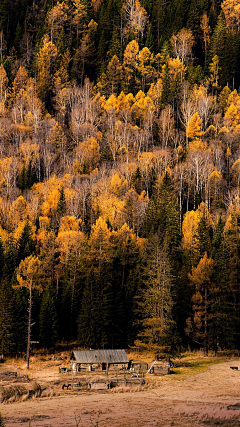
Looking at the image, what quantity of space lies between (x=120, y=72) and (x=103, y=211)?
2676 inches

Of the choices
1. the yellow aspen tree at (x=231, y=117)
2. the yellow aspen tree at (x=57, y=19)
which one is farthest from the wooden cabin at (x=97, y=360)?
the yellow aspen tree at (x=57, y=19)

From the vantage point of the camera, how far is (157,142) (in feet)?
365

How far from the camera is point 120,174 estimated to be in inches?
3743

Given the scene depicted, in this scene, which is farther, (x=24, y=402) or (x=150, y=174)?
(x=150, y=174)

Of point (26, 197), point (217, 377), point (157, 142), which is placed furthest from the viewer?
point (157, 142)

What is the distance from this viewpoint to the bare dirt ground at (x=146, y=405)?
2567cm

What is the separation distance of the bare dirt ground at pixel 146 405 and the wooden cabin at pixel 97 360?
2454 millimetres

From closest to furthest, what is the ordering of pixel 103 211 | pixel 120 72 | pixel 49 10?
1. pixel 103 211
2. pixel 120 72
3. pixel 49 10

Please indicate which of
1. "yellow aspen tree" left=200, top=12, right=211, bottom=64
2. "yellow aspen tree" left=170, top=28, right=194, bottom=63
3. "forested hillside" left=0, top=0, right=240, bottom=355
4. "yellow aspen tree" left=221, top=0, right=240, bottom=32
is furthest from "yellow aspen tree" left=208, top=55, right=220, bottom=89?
"yellow aspen tree" left=221, top=0, right=240, bottom=32

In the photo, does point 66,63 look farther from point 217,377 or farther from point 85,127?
point 217,377

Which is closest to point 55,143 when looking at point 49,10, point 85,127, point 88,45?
point 85,127

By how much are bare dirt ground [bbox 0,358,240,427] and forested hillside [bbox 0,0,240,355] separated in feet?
33.6

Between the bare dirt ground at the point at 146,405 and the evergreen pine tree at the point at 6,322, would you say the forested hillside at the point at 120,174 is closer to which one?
the evergreen pine tree at the point at 6,322

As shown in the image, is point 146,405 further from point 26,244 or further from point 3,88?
point 3,88
